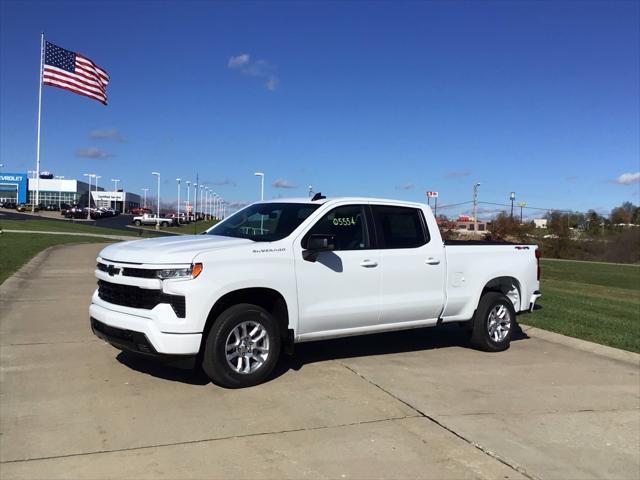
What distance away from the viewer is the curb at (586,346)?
7699 millimetres

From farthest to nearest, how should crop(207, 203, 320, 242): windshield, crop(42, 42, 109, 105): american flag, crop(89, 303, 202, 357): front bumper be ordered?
crop(42, 42, 109, 105): american flag < crop(207, 203, 320, 242): windshield < crop(89, 303, 202, 357): front bumper

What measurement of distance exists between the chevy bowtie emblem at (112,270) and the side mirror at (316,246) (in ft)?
5.90

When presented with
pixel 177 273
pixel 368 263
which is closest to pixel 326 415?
pixel 177 273

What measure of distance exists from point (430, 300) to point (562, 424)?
2.19 m

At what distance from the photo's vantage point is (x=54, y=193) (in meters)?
128

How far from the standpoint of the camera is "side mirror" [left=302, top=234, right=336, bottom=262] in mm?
5738

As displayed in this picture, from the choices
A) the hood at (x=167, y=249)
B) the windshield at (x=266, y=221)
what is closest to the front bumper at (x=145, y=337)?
the hood at (x=167, y=249)

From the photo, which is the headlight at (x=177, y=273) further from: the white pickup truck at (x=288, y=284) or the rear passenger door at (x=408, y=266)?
the rear passenger door at (x=408, y=266)

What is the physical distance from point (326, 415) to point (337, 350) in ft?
7.61

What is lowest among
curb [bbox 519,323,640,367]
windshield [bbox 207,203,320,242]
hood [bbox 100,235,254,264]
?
curb [bbox 519,323,640,367]

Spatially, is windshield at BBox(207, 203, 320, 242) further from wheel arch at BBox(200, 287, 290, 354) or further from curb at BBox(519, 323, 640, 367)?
curb at BBox(519, 323, 640, 367)

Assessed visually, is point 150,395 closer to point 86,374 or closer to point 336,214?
point 86,374

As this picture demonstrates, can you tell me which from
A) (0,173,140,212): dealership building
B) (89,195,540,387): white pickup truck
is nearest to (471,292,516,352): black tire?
(89,195,540,387): white pickup truck

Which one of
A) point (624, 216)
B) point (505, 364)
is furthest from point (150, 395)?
point (624, 216)
